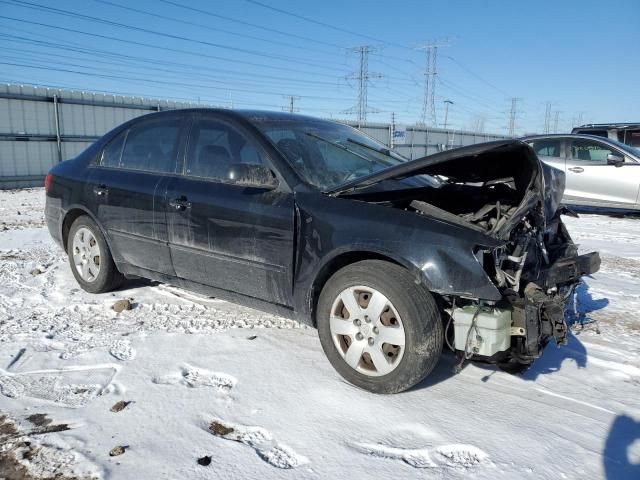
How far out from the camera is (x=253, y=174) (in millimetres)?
3311

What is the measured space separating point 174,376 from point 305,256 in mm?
1063

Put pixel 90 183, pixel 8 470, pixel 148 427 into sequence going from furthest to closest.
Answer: pixel 90 183 < pixel 148 427 < pixel 8 470

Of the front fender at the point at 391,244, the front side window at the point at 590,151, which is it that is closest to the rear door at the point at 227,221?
the front fender at the point at 391,244

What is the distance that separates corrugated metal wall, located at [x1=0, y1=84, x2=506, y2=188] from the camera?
12961 millimetres

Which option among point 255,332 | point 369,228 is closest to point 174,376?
point 255,332

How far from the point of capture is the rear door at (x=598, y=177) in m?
9.05

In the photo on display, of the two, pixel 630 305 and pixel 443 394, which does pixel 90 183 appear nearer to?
pixel 443 394

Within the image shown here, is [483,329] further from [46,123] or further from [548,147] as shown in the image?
[46,123]

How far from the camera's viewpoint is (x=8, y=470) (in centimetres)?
215

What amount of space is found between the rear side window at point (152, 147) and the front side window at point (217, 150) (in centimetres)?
21

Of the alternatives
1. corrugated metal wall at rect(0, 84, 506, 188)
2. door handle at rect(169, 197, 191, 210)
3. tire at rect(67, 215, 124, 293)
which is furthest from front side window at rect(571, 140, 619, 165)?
corrugated metal wall at rect(0, 84, 506, 188)

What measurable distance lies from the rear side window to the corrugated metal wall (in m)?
10.6

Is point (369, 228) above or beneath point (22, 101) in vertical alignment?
beneath

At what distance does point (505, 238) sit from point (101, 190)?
10.8ft
